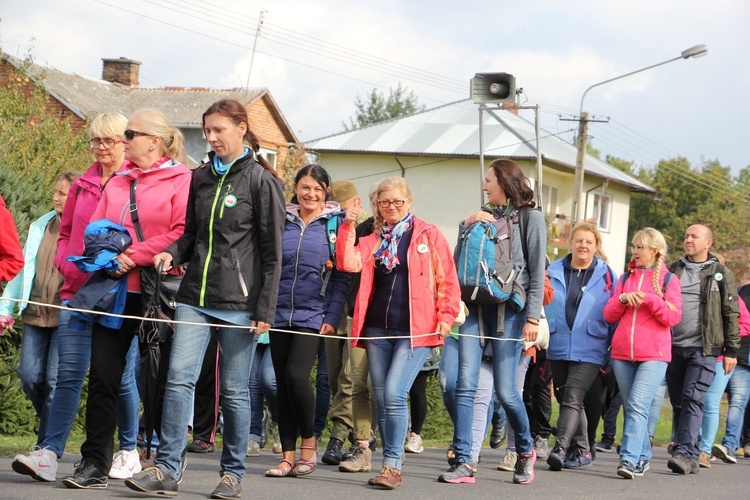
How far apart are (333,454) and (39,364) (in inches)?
105

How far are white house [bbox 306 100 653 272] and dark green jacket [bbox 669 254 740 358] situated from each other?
37.8m

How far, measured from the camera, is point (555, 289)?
34.3 feet

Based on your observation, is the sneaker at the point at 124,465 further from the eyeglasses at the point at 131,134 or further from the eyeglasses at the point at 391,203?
the eyeglasses at the point at 391,203

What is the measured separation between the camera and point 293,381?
26.1 feet

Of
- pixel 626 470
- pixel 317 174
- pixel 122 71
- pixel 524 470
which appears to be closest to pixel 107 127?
pixel 317 174

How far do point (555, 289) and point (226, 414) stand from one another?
442 cm

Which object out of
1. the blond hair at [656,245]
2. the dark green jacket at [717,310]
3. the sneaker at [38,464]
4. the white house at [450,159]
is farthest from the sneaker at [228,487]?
the white house at [450,159]

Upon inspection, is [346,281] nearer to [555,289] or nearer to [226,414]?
[226,414]

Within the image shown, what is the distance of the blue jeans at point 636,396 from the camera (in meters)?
9.62

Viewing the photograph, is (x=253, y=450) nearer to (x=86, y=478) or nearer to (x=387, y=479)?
(x=387, y=479)

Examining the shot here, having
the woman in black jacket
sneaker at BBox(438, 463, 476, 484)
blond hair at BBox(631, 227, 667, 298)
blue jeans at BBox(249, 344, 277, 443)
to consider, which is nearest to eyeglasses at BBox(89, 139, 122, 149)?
the woman in black jacket

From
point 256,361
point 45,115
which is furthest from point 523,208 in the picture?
point 45,115

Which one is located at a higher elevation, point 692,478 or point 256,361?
point 256,361

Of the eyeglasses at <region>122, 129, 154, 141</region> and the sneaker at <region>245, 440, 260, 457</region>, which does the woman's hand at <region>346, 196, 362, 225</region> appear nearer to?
the eyeglasses at <region>122, 129, 154, 141</region>
